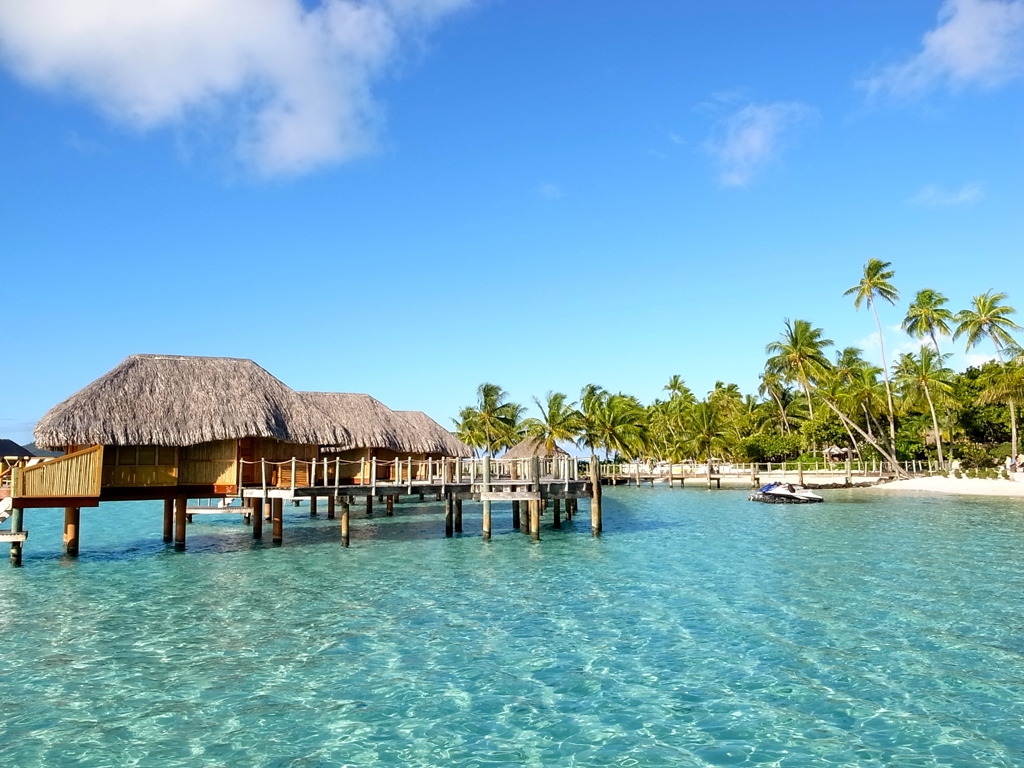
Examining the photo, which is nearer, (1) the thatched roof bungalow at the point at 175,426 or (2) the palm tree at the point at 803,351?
(1) the thatched roof bungalow at the point at 175,426

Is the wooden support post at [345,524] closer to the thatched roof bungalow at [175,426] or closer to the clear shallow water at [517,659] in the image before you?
the clear shallow water at [517,659]

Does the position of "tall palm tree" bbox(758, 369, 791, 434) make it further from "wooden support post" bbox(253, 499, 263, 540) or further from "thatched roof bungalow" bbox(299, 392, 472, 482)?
"wooden support post" bbox(253, 499, 263, 540)

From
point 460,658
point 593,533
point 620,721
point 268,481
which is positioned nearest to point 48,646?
point 460,658

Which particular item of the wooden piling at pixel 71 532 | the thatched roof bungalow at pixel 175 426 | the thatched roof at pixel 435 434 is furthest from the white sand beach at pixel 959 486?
the wooden piling at pixel 71 532

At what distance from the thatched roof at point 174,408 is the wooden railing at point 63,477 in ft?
3.17

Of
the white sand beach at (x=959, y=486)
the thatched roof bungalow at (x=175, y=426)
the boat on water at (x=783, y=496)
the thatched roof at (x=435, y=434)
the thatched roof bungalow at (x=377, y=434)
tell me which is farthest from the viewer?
the white sand beach at (x=959, y=486)

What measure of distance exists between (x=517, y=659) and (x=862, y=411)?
57.9 meters

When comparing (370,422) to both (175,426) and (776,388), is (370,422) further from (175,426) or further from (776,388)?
(776,388)

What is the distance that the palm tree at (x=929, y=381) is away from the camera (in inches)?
2201

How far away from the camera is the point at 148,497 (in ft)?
70.5

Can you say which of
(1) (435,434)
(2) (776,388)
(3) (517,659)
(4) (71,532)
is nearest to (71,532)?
(4) (71,532)

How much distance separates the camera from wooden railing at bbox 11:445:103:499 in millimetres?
18922

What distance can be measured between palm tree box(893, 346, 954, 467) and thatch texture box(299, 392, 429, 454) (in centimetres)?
3785

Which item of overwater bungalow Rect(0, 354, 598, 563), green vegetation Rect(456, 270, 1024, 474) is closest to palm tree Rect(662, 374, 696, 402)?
green vegetation Rect(456, 270, 1024, 474)
